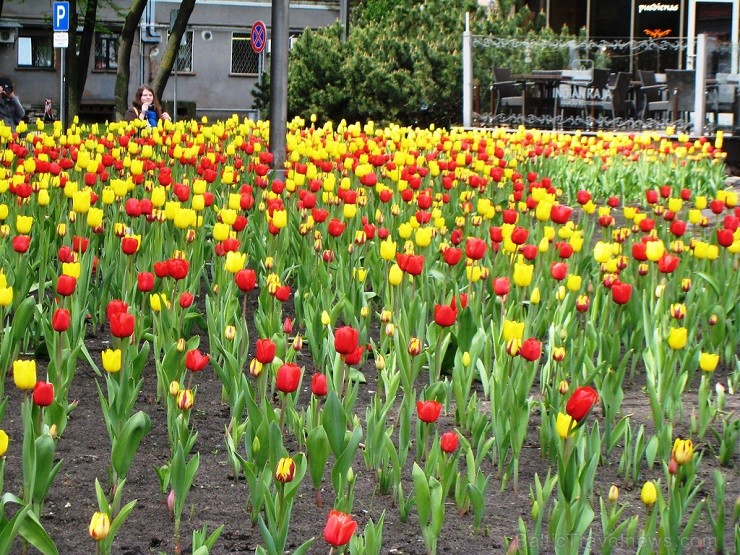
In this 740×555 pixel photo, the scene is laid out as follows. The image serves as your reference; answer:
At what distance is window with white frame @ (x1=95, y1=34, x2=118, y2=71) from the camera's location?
39188 mm

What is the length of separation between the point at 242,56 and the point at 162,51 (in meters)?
2.53

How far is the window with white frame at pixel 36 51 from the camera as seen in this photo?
38500mm

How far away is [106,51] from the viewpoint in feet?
130

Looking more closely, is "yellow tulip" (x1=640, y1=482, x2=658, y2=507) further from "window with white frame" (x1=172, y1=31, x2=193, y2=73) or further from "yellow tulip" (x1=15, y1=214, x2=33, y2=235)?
"window with white frame" (x1=172, y1=31, x2=193, y2=73)

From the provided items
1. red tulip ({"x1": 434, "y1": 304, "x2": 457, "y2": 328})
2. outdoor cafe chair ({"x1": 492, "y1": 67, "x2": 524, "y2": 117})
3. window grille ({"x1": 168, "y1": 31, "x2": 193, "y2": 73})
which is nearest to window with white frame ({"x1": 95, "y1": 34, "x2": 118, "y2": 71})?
window grille ({"x1": 168, "y1": 31, "x2": 193, "y2": 73})

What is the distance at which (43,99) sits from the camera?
38.3 meters

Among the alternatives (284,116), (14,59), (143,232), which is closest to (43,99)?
(14,59)

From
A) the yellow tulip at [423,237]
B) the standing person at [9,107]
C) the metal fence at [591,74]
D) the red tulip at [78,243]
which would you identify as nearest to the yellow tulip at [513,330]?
the yellow tulip at [423,237]

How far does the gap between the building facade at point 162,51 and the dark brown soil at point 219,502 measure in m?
34.7

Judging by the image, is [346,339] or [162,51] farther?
[162,51]

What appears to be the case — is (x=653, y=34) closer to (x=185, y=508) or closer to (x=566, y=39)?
(x=566, y=39)

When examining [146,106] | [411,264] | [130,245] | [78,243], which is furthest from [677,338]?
[146,106]

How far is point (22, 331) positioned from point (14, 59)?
120 feet

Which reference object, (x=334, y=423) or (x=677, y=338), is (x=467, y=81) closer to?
(x=677, y=338)
